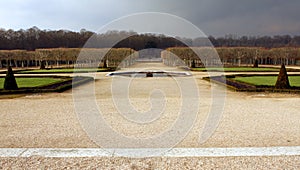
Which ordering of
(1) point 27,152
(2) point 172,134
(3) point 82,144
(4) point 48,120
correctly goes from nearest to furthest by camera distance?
(1) point 27,152, (3) point 82,144, (2) point 172,134, (4) point 48,120

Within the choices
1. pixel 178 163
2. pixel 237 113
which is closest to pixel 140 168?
pixel 178 163

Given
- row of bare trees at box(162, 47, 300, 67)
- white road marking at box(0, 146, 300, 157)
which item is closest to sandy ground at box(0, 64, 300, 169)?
white road marking at box(0, 146, 300, 157)

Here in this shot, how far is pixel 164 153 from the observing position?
3812 mm

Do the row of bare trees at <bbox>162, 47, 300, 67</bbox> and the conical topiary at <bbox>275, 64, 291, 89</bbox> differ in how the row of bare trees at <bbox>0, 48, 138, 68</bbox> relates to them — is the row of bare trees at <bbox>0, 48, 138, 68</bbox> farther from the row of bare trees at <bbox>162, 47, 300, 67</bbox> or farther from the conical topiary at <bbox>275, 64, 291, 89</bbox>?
the conical topiary at <bbox>275, 64, 291, 89</bbox>

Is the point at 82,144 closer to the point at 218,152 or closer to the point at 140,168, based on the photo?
the point at 140,168

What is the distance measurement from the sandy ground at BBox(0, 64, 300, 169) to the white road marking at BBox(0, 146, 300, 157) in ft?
0.51

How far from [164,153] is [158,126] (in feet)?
5.03

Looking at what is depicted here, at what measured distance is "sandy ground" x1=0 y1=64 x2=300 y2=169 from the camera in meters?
3.59

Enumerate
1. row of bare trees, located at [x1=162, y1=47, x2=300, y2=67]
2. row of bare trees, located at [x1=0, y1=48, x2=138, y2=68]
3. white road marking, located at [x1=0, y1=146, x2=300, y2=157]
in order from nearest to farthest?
white road marking, located at [x1=0, y1=146, x2=300, y2=157]
row of bare trees, located at [x1=0, y1=48, x2=138, y2=68]
row of bare trees, located at [x1=162, y1=47, x2=300, y2=67]

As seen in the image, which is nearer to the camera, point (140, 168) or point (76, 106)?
point (140, 168)

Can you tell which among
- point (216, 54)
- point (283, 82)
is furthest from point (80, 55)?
point (283, 82)

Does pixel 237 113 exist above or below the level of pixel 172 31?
below

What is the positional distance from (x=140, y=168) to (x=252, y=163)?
5.18ft

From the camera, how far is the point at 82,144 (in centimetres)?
420
